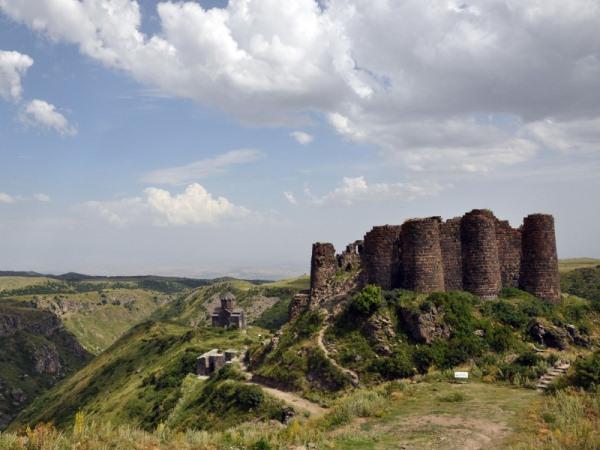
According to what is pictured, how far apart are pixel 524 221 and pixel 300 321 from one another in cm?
2027

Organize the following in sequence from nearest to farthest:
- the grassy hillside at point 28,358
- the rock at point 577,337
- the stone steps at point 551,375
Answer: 1. the stone steps at point 551,375
2. the rock at point 577,337
3. the grassy hillside at point 28,358

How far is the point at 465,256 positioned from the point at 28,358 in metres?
179

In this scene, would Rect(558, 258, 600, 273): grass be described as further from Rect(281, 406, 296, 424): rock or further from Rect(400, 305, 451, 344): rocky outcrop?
Rect(281, 406, 296, 424): rock

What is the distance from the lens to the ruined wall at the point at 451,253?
36.5 m

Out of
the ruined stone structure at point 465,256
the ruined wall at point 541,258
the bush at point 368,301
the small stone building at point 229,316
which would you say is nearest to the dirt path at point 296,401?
the bush at point 368,301

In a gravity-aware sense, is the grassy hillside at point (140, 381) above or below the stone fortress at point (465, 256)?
below

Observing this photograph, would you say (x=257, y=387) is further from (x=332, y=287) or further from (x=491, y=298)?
(x=491, y=298)

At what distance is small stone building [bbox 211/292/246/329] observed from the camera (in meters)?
96.1

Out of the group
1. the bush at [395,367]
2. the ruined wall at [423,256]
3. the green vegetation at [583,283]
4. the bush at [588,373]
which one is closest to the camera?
the bush at [588,373]

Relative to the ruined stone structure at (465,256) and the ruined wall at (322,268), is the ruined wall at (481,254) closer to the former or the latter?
the ruined stone structure at (465,256)

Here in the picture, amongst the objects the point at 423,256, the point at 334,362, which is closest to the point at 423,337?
→ the point at 423,256

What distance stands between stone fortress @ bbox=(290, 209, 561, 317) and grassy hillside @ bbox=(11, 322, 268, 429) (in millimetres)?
20364

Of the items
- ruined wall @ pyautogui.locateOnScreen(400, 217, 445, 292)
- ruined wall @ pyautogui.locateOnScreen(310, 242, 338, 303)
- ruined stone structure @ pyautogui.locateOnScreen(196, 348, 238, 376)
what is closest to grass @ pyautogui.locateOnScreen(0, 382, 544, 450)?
ruined wall @ pyautogui.locateOnScreen(400, 217, 445, 292)

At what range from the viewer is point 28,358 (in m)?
168
